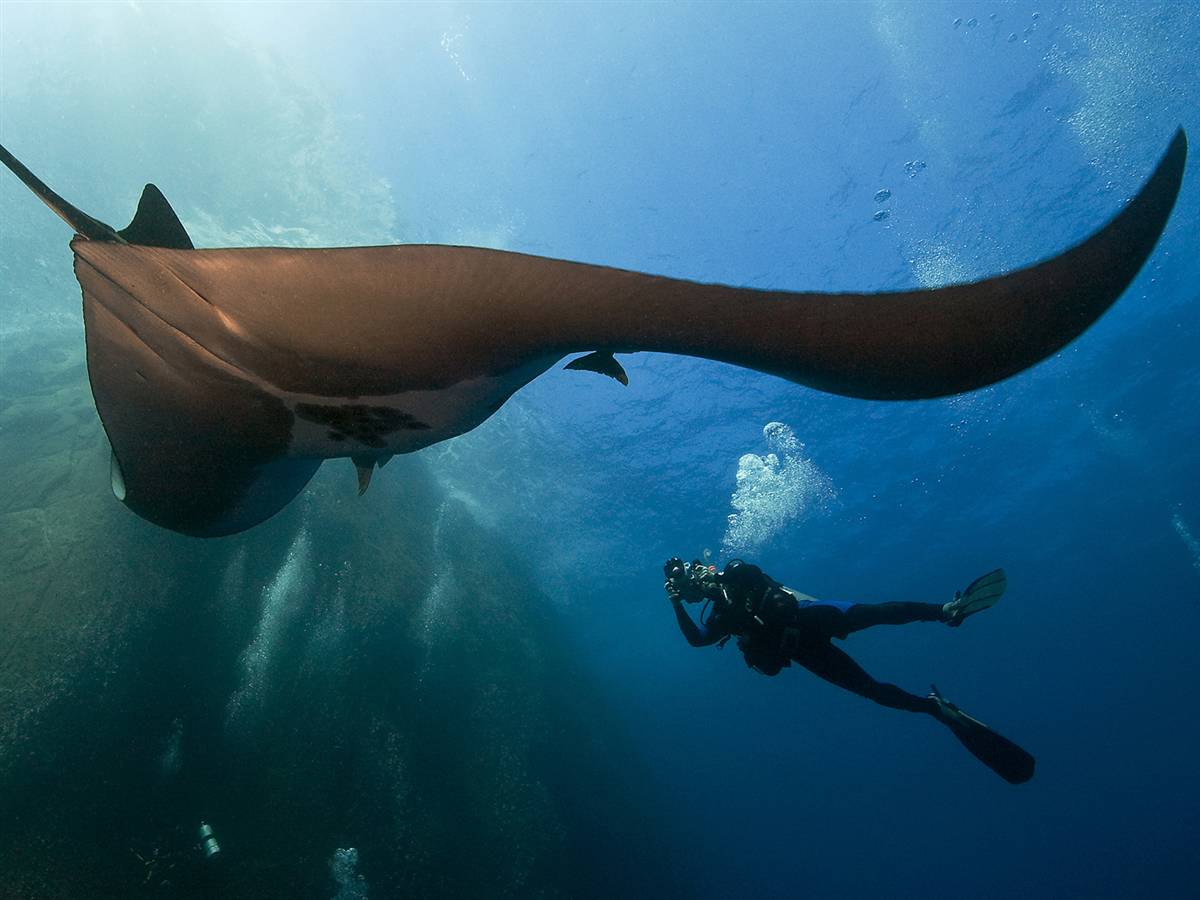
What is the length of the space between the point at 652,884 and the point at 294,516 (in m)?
14.2

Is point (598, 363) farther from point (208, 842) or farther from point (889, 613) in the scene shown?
point (208, 842)

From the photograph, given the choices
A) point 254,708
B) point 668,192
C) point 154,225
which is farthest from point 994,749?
point 668,192

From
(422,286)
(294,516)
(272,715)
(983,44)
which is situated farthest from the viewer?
(983,44)

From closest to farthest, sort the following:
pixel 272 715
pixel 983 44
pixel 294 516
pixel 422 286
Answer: pixel 422 286 → pixel 272 715 → pixel 294 516 → pixel 983 44

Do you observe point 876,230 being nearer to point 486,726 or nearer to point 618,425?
point 618,425

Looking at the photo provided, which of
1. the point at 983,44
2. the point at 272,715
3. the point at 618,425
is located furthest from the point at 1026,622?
the point at 272,715

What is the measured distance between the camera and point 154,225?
230 cm

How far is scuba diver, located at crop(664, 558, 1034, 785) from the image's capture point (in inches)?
243

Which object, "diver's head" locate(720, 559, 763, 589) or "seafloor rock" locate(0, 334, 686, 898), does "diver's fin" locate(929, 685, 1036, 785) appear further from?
"seafloor rock" locate(0, 334, 686, 898)

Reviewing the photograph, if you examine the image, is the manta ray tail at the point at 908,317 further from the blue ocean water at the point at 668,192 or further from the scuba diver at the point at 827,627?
the blue ocean water at the point at 668,192

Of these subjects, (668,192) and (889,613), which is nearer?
(889,613)

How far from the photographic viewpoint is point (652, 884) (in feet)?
49.9

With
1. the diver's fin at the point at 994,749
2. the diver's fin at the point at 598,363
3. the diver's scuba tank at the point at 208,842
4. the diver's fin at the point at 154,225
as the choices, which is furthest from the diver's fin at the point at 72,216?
the diver's scuba tank at the point at 208,842

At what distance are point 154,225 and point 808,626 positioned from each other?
7.35 meters
